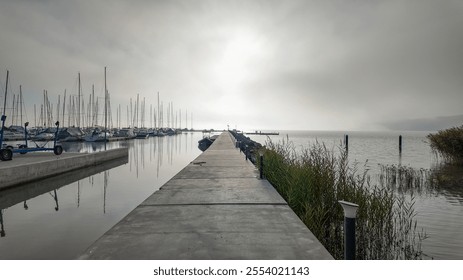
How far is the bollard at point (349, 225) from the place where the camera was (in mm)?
3678

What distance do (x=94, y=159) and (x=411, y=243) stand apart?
70.3ft

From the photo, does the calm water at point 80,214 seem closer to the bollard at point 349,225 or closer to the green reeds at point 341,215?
the green reeds at point 341,215

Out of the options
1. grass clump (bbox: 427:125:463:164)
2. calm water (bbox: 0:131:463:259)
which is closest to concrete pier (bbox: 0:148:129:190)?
calm water (bbox: 0:131:463:259)

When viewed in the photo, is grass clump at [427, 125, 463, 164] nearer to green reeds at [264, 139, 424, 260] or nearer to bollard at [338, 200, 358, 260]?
green reeds at [264, 139, 424, 260]

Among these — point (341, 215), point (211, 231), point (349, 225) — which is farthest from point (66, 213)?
point (349, 225)

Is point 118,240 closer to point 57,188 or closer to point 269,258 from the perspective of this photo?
point 269,258

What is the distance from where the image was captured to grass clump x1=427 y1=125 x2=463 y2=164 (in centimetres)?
2066

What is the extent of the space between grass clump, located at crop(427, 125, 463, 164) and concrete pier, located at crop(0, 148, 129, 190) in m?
28.1

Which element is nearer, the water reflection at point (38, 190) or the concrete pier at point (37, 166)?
the water reflection at point (38, 190)

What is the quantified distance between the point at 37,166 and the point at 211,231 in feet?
45.4

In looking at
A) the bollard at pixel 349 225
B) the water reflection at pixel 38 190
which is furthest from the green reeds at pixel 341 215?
the water reflection at pixel 38 190

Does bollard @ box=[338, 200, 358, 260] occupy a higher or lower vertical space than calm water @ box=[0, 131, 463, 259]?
higher

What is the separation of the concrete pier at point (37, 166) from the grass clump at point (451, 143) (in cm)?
2805

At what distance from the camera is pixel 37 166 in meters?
14.4
